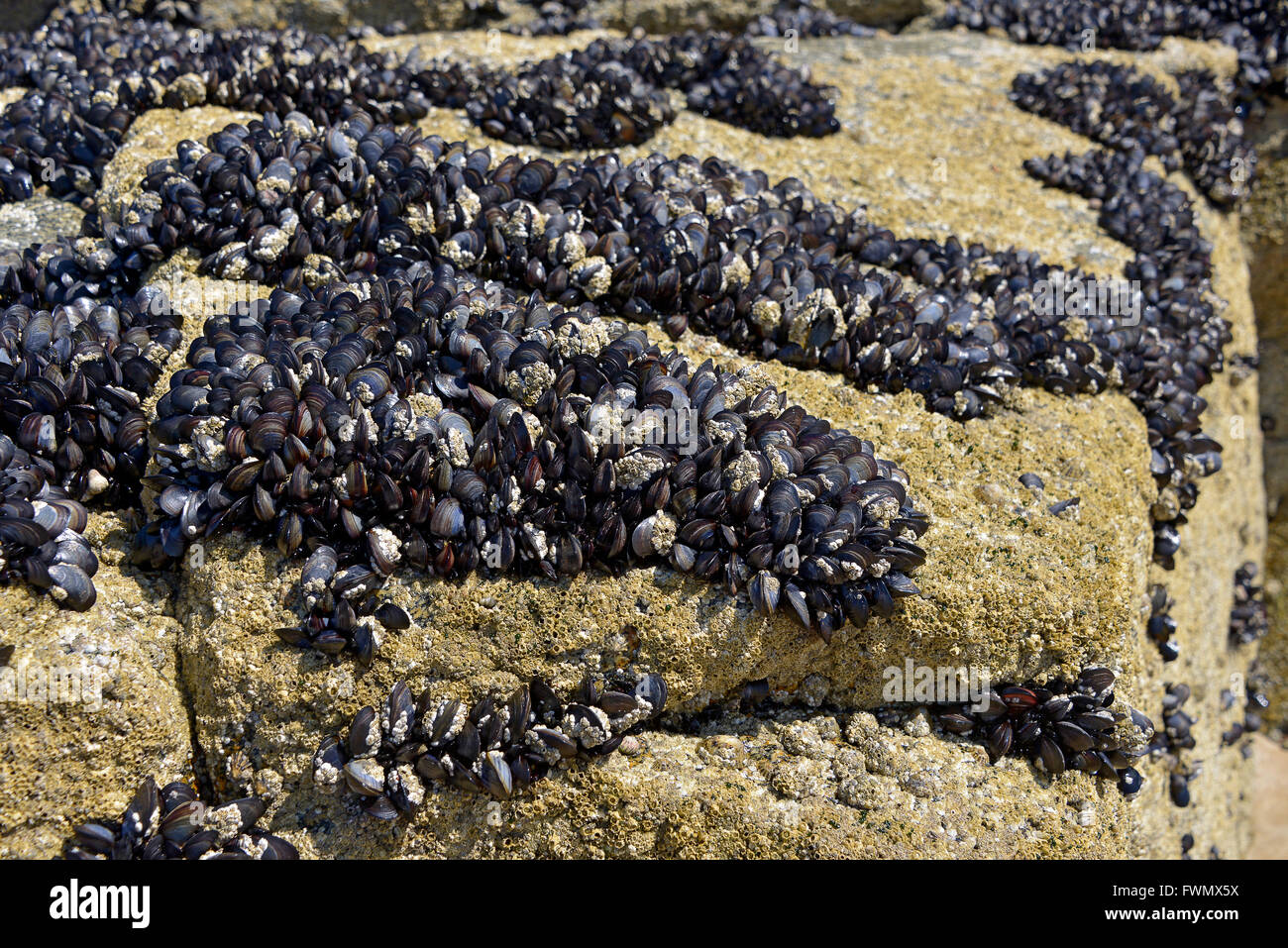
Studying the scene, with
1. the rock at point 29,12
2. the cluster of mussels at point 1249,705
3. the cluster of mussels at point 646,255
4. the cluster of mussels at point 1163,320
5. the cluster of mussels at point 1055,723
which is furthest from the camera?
the rock at point 29,12

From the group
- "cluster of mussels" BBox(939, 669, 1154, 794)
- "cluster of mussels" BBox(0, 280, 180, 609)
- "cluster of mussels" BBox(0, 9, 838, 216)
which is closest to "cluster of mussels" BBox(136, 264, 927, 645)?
"cluster of mussels" BBox(0, 280, 180, 609)

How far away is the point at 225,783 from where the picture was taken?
352cm

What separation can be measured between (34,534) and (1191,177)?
8.61 meters

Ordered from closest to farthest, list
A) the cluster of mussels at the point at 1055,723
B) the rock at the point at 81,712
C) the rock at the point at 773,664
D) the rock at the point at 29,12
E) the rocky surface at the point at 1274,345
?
the rock at the point at 81,712, the rock at the point at 773,664, the cluster of mussels at the point at 1055,723, the rock at the point at 29,12, the rocky surface at the point at 1274,345

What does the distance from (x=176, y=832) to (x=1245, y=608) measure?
794 centimetres

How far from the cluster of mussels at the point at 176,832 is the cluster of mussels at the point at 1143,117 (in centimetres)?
761

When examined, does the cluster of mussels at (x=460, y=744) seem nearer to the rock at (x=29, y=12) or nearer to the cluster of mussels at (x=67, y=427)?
the cluster of mussels at (x=67, y=427)

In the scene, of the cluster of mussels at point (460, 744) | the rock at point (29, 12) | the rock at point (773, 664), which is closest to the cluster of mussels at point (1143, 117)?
the rock at point (773, 664)

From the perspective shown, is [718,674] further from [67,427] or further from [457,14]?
[457,14]

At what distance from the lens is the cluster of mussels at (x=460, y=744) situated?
3.38 metres

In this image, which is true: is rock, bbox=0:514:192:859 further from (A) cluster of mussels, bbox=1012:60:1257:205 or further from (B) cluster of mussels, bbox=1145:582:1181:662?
(A) cluster of mussels, bbox=1012:60:1257:205

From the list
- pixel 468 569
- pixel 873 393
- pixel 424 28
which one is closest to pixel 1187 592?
pixel 873 393

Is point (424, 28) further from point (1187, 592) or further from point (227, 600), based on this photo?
point (1187, 592)

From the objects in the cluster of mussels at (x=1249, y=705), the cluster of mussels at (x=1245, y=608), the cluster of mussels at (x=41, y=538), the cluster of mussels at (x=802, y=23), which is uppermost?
the cluster of mussels at (x=802, y=23)
